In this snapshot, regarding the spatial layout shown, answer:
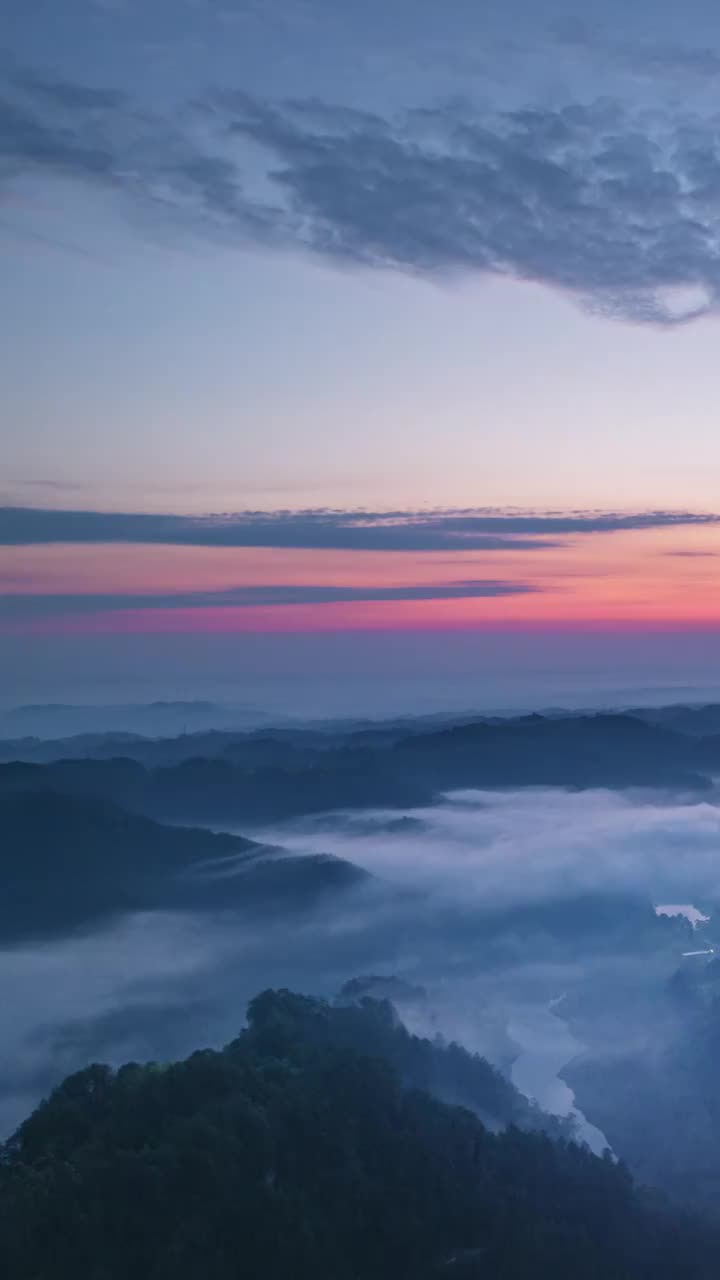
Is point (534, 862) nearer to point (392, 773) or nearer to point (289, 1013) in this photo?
point (392, 773)

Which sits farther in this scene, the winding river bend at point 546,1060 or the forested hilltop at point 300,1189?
the winding river bend at point 546,1060

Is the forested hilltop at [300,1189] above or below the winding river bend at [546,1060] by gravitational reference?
above

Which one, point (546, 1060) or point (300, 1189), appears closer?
point (300, 1189)

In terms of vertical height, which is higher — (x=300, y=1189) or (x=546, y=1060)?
(x=300, y=1189)

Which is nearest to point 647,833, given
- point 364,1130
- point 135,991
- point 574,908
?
point 574,908

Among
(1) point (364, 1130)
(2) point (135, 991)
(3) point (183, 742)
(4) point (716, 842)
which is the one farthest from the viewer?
(3) point (183, 742)
